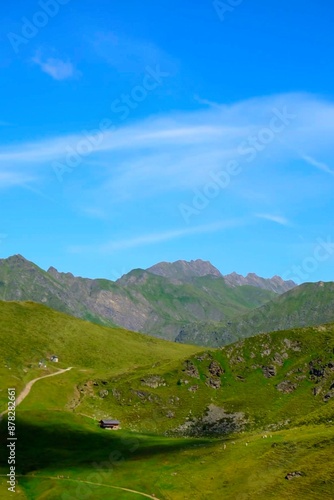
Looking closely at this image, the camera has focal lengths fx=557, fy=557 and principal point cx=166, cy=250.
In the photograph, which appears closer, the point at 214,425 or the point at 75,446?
the point at 75,446

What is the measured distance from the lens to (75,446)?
13862 cm

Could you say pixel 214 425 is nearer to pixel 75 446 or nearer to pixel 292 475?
pixel 75 446

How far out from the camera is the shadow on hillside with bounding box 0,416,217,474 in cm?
12269

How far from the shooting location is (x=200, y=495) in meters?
101

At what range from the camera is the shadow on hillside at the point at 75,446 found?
403 feet

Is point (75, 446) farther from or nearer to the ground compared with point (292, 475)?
farther from the ground

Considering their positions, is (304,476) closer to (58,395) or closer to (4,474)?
(4,474)

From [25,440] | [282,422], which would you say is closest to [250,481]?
[25,440]
